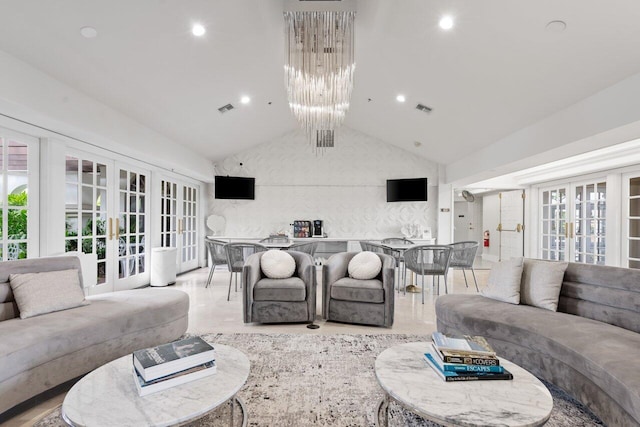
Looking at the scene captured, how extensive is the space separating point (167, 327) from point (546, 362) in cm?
288

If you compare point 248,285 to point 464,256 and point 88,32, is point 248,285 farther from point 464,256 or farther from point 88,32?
point 464,256

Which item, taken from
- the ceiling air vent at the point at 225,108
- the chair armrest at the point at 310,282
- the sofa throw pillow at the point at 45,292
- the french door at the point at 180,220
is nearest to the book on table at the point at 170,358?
the sofa throw pillow at the point at 45,292

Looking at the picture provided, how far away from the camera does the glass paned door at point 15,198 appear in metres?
3.24

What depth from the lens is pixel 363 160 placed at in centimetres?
797

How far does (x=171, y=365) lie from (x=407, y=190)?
6.76 metres

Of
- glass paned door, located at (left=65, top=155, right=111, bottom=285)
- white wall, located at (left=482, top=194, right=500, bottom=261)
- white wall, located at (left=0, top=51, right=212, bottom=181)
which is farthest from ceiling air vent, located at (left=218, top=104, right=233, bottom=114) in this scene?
white wall, located at (left=482, top=194, right=500, bottom=261)

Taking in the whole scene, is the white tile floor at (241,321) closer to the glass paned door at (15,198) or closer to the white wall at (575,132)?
the glass paned door at (15,198)

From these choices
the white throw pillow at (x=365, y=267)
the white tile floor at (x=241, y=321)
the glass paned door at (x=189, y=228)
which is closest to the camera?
the white tile floor at (x=241, y=321)

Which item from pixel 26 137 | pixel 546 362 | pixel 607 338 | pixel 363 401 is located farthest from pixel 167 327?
pixel 607 338

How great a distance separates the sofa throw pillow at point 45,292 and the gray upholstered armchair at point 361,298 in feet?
7.38

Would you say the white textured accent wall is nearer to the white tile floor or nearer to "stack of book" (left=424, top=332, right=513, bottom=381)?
the white tile floor

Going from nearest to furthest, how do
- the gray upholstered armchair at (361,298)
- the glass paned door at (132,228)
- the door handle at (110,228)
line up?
the gray upholstered armchair at (361,298), the door handle at (110,228), the glass paned door at (132,228)

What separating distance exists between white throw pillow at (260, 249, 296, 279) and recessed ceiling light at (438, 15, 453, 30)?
288cm

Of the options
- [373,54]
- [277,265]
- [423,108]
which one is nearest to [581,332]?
[277,265]
